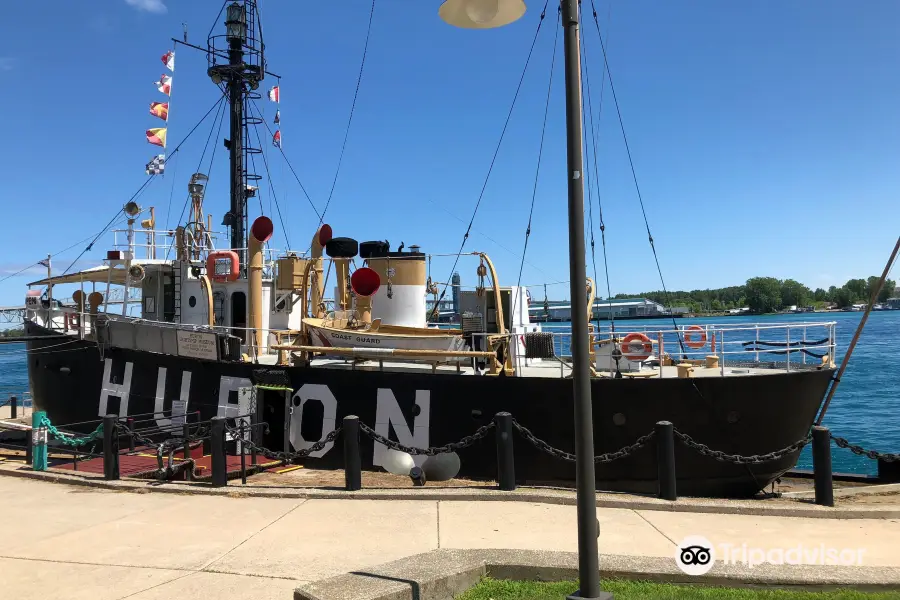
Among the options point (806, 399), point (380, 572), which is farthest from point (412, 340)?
point (380, 572)

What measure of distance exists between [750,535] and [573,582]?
2.64 m

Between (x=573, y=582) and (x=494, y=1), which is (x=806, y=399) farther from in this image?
(x=494, y=1)

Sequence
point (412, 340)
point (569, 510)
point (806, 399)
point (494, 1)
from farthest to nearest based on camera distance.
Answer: point (412, 340) < point (806, 399) < point (569, 510) < point (494, 1)

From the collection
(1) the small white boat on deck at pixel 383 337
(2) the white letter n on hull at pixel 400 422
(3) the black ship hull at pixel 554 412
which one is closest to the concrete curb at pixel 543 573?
(3) the black ship hull at pixel 554 412

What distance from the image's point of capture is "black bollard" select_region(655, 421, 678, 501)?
26.5ft

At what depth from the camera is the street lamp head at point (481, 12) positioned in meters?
4.38

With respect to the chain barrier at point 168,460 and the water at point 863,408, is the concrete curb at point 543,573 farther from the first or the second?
the chain barrier at point 168,460

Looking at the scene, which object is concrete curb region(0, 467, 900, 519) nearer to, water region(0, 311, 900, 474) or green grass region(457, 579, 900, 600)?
green grass region(457, 579, 900, 600)

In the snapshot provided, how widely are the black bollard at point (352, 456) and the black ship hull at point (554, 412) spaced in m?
3.30

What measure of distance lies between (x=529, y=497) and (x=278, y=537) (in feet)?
9.95

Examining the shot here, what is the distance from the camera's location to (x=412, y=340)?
42.3ft

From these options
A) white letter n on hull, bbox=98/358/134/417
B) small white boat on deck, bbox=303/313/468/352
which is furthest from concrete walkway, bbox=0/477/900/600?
white letter n on hull, bbox=98/358/134/417

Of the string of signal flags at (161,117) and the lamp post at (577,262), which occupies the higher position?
the string of signal flags at (161,117)

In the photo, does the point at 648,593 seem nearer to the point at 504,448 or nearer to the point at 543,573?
the point at 543,573
